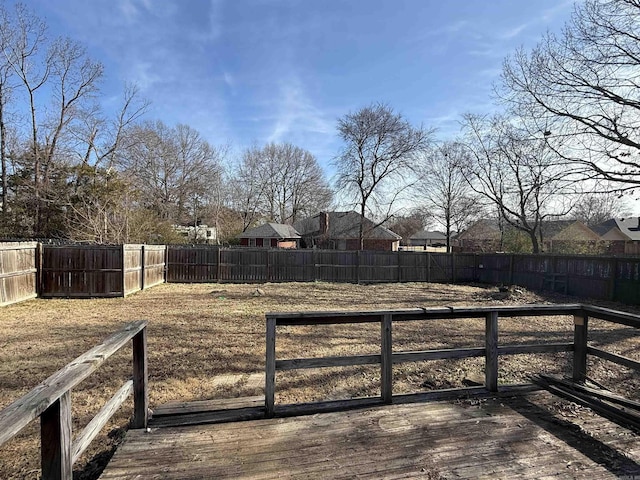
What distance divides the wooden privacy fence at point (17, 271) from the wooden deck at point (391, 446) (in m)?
9.72

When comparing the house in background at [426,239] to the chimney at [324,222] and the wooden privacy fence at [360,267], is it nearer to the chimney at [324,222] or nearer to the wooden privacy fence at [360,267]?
the chimney at [324,222]

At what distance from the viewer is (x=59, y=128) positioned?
22.2 m

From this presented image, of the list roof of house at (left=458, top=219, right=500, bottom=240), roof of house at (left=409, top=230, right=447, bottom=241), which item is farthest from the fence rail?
roof of house at (left=409, top=230, right=447, bottom=241)

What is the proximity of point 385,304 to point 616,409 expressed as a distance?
870 centimetres

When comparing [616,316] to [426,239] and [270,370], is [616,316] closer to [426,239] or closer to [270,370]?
[270,370]

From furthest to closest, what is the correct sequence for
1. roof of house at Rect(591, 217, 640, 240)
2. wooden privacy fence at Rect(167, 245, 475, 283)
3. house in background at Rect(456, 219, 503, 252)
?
house in background at Rect(456, 219, 503, 252) < roof of house at Rect(591, 217, 640, 240) < wooden privacy fence at Rect(167, 245, 475, 283)

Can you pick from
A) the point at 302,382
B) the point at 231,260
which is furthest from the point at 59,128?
the point at 302,382

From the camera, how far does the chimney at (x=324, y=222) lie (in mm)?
33719

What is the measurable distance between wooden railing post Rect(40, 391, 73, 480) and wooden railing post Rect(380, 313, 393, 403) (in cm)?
235

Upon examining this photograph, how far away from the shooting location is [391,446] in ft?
8.50

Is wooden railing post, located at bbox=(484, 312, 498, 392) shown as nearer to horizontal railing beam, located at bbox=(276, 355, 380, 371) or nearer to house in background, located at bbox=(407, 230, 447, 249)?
horizontal railing beam, located at bbox=(276, 355, 380, 371)

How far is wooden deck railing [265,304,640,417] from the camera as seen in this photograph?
3.07 metres

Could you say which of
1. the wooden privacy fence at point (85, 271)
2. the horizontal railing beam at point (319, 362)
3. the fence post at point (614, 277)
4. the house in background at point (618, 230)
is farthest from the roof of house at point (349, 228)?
the horizontal railing beam at point (319, 362)

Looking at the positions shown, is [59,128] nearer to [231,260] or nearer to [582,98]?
[231,260]
